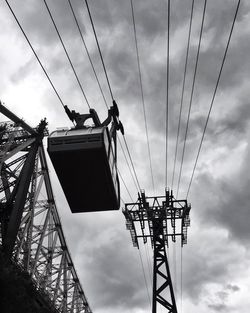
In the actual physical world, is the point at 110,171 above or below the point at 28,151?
below

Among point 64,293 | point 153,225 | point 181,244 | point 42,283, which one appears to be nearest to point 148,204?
point 153,225

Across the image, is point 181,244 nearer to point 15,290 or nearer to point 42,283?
point 15,290

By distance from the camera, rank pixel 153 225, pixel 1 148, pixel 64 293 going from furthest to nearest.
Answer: pixel 64 293 < pixel 1 148 < pixel 153 225

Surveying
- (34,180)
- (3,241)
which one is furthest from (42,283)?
(3,241)

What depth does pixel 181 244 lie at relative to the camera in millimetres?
21703

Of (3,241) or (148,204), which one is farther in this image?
(3,241)

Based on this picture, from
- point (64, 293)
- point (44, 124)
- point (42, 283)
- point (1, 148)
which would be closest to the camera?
point (1, 148)

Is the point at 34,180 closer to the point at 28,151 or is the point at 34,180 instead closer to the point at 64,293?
the point at 28,151

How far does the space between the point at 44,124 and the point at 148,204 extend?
12906 mm

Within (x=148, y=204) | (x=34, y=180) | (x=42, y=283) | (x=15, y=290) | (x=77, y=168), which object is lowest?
(x=15, y=290)

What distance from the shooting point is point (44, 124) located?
3005cm

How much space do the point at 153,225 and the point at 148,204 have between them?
115 cm

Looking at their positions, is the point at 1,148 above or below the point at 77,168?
above

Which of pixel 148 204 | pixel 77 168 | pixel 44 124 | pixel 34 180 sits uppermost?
pixel 44 124
